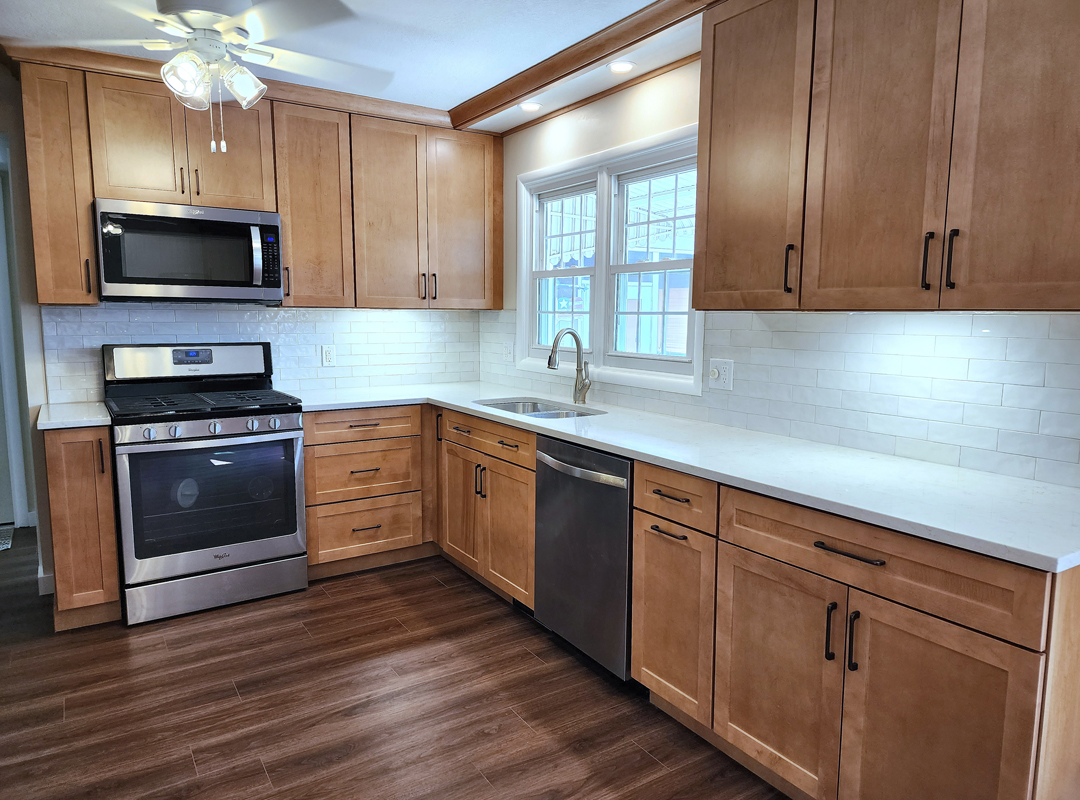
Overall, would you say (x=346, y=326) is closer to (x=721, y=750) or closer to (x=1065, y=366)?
(x=721, y=750)

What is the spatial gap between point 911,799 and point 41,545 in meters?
3.74

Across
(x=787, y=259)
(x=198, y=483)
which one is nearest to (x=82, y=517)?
(x=198, y=483)

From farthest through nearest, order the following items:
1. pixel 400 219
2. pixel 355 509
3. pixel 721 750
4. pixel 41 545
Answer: pixel 400 219 → pixel 355 509 → pixel 41 545 → pixel 721 750

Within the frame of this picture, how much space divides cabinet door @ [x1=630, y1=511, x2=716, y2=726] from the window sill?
0.82 meters

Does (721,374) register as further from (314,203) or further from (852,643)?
(314,203)

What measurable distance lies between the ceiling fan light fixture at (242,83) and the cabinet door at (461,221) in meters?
1.40

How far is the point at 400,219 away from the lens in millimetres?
3883

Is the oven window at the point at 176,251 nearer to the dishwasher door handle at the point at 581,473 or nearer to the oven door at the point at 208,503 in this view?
the oven door at the point at 208,503

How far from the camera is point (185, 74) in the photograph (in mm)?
2416

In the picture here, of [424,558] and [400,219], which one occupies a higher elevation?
[400,219]

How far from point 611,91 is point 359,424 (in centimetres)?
206

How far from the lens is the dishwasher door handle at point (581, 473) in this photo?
239cm

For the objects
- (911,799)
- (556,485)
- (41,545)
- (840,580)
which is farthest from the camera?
(41,545)

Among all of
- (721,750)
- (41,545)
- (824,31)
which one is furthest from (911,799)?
(41,545)
